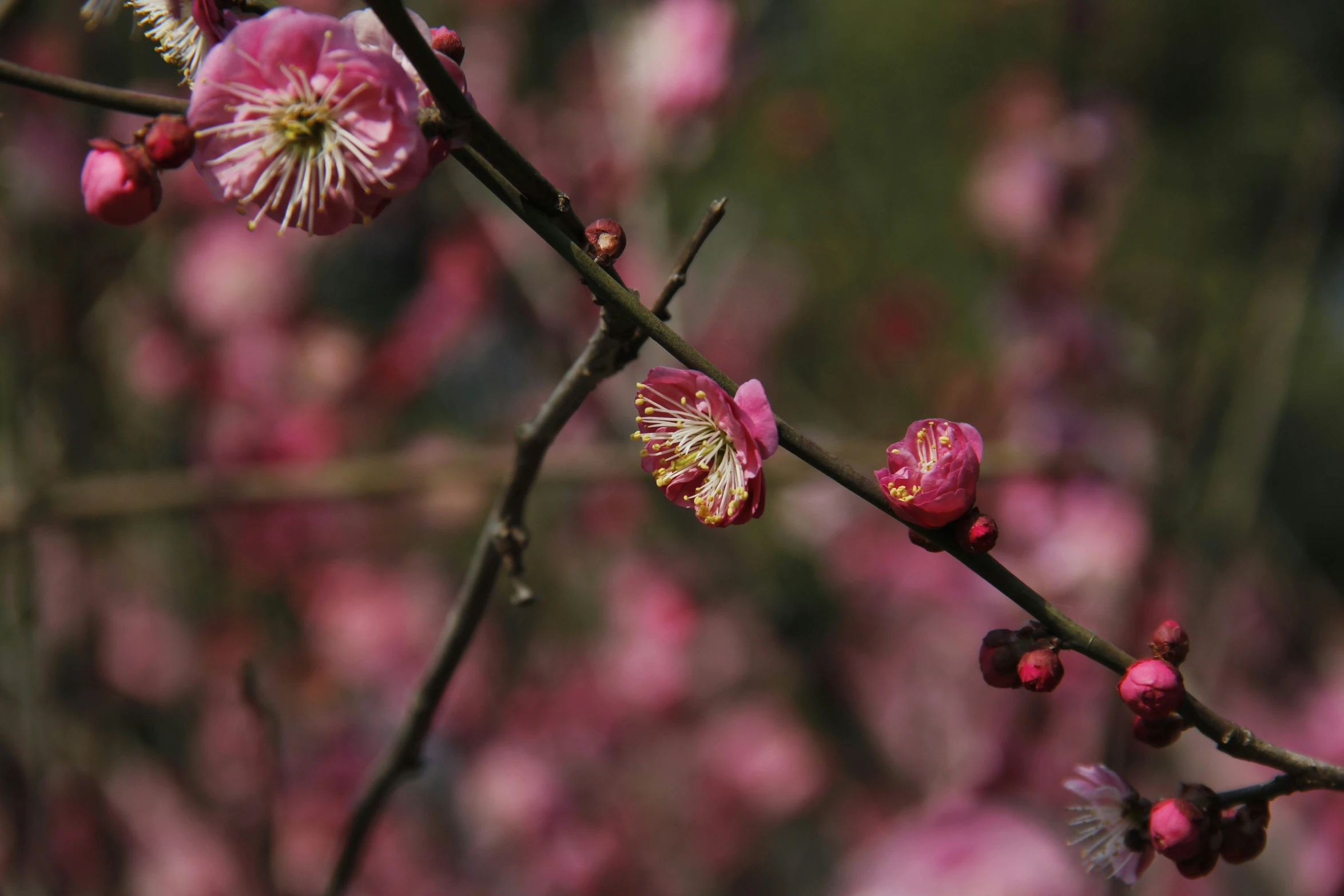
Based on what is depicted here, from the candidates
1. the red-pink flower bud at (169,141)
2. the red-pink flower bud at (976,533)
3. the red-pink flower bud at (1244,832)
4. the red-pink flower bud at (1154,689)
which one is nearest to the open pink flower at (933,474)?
the red-pink flower bud at (976,533)

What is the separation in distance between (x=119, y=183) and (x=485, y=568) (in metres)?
0.29

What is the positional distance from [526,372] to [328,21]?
7.09ft

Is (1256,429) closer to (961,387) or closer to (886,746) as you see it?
(886,746)

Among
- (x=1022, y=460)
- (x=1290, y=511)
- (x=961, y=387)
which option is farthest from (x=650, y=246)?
(x=1290, y=511)

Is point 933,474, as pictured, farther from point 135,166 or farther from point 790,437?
point 135,166

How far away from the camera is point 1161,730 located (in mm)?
492

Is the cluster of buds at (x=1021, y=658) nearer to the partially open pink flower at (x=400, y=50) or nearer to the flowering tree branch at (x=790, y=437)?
the flowering tree branch at (x=790, y=437)

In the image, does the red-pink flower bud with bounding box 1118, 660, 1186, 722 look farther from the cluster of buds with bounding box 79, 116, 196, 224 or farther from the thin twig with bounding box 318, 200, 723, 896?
the cluster of buds with bounding box 79, 116, 196, 224

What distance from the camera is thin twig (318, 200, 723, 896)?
1.69ft

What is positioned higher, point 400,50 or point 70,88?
point 400,50

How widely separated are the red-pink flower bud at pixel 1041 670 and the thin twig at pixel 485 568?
25cm

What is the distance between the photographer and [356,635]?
7.79ft

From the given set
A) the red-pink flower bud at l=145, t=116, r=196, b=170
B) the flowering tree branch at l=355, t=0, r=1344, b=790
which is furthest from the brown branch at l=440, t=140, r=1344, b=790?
the red-pink flower bud at l=145, t=116, r=196, b=170

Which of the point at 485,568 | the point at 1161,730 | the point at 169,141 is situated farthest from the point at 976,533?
the point at 169,141
